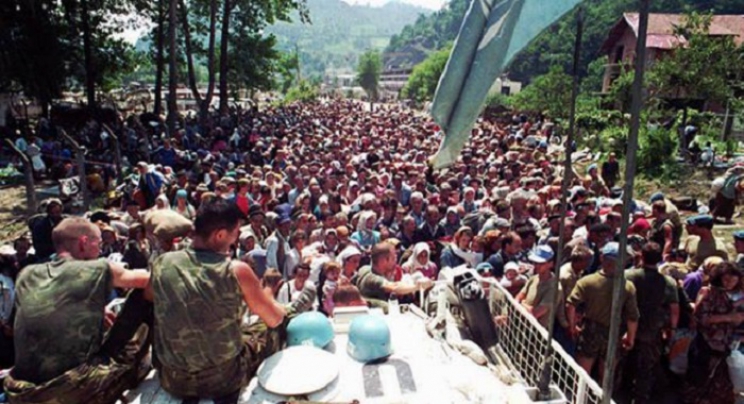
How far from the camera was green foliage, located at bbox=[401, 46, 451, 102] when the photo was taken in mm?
70519

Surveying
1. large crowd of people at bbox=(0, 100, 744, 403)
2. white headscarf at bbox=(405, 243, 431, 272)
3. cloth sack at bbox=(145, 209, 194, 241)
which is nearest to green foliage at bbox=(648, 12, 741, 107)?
large crowd of people at bbox=(0, 100, 744, 403)

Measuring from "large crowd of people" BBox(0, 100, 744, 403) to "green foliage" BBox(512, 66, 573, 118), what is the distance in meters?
20.2

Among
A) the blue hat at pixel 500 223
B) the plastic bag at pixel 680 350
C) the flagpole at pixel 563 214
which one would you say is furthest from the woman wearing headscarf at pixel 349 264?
the plastic bag at pixel 680 350

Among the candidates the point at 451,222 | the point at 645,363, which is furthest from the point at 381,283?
the point at 451,222

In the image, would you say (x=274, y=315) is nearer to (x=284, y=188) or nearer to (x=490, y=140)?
(x=284, y=188)

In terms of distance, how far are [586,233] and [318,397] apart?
518cm

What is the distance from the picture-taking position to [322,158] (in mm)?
14312

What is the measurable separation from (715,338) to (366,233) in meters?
4.32

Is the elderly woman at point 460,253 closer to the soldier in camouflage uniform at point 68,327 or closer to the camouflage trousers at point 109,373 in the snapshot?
the camouflage trousers at point 109,373

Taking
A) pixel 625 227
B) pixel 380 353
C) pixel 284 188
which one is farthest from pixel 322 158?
pixel 625 227

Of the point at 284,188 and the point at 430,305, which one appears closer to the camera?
the point at 430,305

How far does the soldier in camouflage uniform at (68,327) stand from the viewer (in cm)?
273

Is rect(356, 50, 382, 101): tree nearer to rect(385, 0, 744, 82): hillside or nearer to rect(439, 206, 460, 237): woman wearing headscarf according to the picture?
rect(385, 0, 744, 82): hillside

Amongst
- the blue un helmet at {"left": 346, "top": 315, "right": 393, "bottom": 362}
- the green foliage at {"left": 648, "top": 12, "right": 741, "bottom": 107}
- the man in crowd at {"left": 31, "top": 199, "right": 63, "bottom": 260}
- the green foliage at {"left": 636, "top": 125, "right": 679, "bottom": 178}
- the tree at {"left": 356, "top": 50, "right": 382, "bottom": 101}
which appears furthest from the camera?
the tree at {"left": 356, "top": 50, "right": 382, "bottom": 101}
